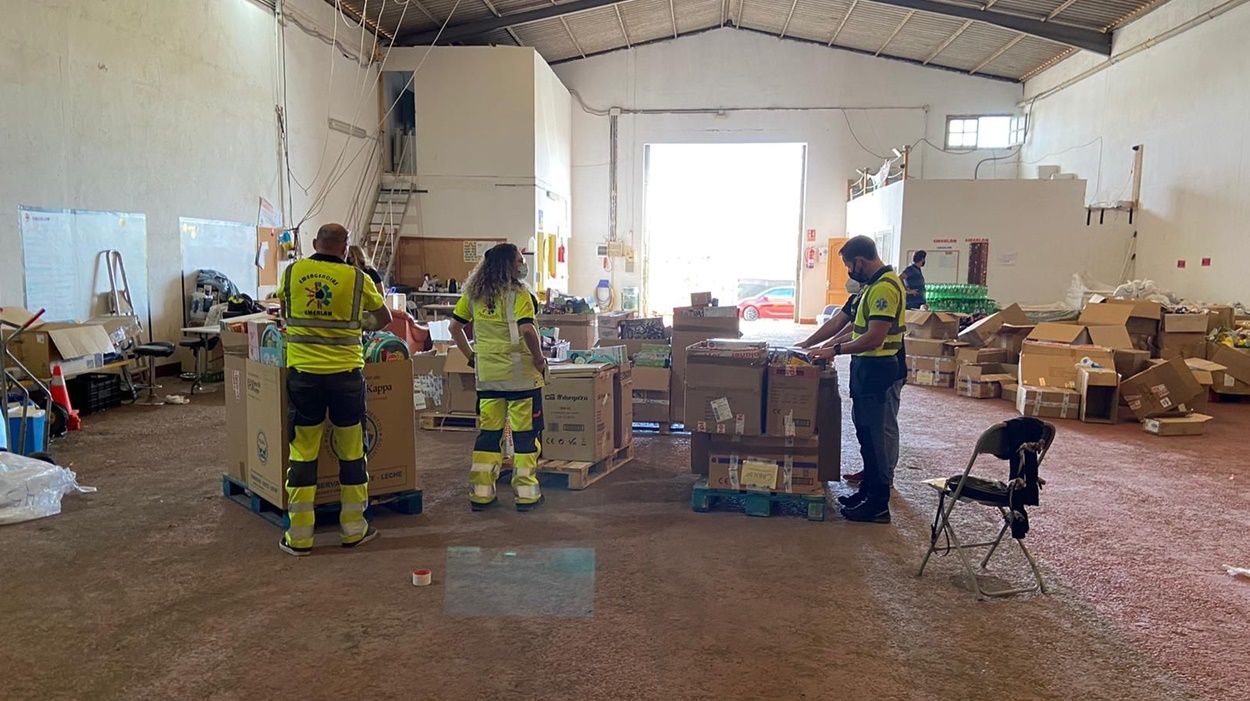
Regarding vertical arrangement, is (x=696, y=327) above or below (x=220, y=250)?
below

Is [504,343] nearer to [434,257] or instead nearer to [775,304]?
[434,257]

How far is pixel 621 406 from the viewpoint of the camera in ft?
17.6

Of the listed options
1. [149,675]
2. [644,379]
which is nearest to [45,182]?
[644,379]

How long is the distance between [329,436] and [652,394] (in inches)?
116

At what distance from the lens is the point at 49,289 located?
7.07m

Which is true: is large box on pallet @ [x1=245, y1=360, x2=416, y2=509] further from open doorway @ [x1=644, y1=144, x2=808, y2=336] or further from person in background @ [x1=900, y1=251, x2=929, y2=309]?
open doorway @ [x1=644, y1=144, x2=808, y2=336]

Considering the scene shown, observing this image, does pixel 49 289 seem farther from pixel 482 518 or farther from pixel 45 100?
pixel 482 518

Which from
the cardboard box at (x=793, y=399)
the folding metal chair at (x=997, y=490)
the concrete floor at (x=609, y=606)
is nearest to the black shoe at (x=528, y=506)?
the concrete floor at (x=609, y=606)

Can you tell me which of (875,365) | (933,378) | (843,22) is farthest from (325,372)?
(843,22)

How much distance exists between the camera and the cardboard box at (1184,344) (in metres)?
9.01

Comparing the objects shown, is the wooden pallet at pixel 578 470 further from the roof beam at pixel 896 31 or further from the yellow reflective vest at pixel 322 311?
the roof beam at pixel 896 31

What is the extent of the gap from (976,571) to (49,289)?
803cm

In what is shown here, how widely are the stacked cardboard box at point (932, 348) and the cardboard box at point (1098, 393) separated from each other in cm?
197

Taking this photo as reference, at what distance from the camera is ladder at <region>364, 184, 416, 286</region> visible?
13656 millimetres
